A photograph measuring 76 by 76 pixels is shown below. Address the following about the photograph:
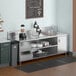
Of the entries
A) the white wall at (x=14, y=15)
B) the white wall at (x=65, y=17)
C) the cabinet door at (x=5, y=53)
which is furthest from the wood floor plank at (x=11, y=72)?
the white wall at (x=65, y=17)

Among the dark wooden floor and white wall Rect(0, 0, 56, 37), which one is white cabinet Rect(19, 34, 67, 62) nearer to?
white wall Rect(0, 0, 56, 37)

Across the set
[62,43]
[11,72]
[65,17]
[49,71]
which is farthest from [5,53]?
[65,17]

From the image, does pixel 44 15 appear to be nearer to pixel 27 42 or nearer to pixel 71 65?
pixel 27 42

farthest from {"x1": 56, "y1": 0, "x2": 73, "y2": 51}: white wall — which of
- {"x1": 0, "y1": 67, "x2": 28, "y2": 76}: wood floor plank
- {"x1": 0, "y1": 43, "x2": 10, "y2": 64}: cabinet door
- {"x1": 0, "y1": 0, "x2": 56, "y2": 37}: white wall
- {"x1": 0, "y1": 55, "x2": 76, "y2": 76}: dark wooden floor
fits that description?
{"x1": 0, "y1": 67, "x2": 28, "y2": 76}: wood floor plank

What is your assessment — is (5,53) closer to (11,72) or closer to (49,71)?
(11,72)

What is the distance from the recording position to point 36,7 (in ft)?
22.9

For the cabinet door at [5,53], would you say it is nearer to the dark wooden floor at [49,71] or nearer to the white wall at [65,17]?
the dark wooden floor at [49,71]

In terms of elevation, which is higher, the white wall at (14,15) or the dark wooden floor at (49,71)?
the white wall at (14,15)

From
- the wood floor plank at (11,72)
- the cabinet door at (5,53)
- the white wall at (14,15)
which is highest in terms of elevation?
the white wall at (14,15)

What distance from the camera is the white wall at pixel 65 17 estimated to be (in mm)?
7066

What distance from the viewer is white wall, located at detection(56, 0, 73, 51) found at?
7.07 meters

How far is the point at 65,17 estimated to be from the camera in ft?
23.6

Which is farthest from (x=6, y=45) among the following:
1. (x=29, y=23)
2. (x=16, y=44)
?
(x=29, y=23)

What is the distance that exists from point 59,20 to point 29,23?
1007 millimetres
